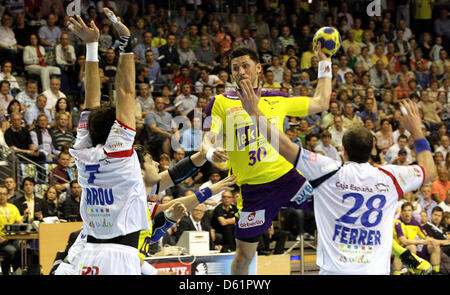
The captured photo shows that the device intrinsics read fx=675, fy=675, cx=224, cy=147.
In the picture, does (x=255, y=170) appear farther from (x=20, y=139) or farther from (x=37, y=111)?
(x=37, y=111)

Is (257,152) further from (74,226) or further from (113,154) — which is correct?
(74,226)

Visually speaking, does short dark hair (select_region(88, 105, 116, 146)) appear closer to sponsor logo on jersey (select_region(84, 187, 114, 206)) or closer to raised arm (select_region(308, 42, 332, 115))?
sponsor logo on jersey (select_region(84, 187, 114, 206))

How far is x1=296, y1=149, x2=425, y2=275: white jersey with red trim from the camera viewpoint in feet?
17.6

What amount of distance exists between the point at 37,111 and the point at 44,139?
970 mm

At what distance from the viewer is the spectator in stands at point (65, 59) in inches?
659

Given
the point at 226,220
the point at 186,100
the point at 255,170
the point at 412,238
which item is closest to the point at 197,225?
the point at 226,220

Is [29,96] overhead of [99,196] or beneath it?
overhead

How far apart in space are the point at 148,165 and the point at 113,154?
1497 millimetres

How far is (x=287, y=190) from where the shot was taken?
808 cm

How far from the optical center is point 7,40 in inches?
666

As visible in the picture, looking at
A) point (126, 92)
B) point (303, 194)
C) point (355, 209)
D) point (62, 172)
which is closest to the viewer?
point (126, 92)

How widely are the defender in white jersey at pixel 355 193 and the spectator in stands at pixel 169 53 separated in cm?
1329

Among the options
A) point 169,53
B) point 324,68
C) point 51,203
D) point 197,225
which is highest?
point 169,53

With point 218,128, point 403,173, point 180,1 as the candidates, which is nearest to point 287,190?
point 218,128
